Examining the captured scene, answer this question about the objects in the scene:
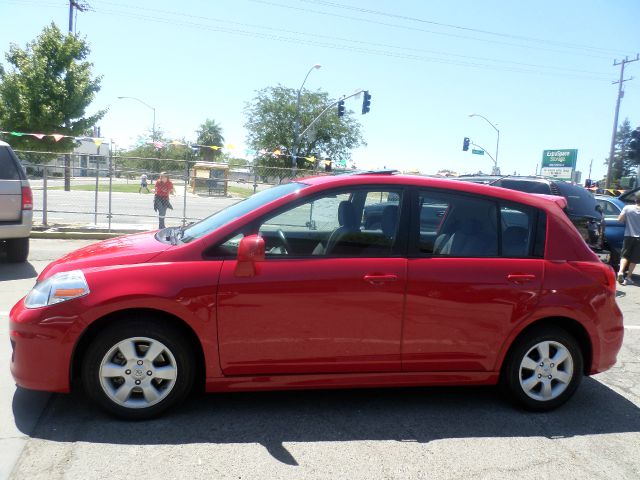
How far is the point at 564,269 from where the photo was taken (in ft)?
12.7

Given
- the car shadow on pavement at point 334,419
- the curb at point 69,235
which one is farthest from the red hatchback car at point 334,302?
the curb at point 69,235

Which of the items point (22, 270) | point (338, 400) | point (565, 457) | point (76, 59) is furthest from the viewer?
point (76, 59)

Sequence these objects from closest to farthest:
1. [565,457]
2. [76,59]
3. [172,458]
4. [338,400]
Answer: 1. [172,458]
2. [565,457]
3. [338,400]
4. [76,59]

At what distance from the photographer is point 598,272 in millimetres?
3953

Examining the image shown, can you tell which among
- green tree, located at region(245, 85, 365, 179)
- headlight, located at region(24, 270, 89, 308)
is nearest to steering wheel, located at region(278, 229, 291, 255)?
headlight, located at region(24, 270, 89, 308)

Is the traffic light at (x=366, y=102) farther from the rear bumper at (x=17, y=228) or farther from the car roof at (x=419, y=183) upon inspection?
the car roof at (x=419, y=183)

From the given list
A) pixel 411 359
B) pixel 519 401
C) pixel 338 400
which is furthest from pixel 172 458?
pixel 519 401

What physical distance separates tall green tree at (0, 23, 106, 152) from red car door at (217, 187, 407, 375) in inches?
1016

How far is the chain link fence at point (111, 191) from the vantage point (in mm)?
13758

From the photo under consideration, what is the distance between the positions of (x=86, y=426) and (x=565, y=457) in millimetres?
2931

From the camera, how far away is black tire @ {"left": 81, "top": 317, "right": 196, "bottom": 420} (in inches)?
130

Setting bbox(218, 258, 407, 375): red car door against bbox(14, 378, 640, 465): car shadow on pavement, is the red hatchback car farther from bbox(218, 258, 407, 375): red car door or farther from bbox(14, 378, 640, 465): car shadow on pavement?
bbox(14, 378, 640, 465): car shadow on pavement

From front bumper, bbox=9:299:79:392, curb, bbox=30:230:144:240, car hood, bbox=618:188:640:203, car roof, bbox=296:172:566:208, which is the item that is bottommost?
curb, bbox=30:230:144:240

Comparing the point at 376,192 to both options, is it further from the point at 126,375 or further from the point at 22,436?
the point at 22,436
